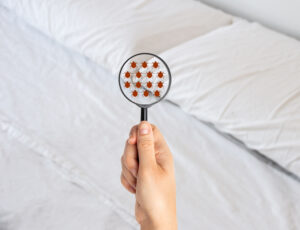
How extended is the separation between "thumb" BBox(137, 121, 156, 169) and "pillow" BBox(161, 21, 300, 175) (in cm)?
40

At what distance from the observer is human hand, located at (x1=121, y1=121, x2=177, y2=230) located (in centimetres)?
70

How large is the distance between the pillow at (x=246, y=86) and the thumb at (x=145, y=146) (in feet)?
1.30

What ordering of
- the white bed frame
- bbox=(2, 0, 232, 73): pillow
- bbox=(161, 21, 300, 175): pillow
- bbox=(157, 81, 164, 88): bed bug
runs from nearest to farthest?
bbox=(157, 81, 164, 88): bed bug < bbox=(161, 21, 300, 175): pillow < bbox=(2, 0, 232, 73): pillow < the white bed frame

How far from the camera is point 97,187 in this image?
3.10ft

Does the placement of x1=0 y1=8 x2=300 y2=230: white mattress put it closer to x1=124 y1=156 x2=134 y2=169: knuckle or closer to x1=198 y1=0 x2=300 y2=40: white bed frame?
x1=124 y1=156 x2=134 y2=169: knuckle

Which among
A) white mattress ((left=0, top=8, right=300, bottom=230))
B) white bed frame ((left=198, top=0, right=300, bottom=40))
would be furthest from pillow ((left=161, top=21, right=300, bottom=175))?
white bed frame ((left=198, top=0, right=300, bottom=40))

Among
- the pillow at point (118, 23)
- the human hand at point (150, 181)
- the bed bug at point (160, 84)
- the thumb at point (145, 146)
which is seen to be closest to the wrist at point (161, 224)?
the human hand at point (150, 181)

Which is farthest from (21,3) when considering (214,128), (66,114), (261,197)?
(261,197)

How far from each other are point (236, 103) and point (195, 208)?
0.36 m

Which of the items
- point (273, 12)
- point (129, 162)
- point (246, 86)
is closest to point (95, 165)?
point (129, 162)

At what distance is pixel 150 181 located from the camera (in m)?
0.71

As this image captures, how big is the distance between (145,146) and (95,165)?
1.09ft

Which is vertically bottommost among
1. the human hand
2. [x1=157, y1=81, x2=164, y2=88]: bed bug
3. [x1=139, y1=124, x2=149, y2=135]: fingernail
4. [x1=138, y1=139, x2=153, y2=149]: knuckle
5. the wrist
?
the wrist

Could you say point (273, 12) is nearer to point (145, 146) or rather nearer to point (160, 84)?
point (160, 84)
